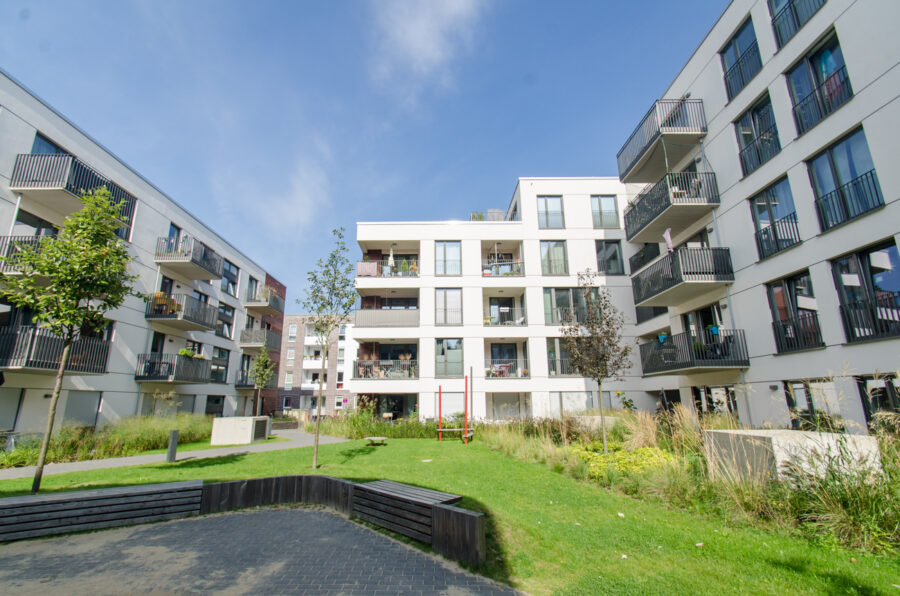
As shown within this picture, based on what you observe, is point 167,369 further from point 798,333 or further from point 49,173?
point 798,333

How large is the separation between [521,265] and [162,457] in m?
19.1

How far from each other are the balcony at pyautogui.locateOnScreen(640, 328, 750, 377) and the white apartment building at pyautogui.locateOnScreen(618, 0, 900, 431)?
6 cm

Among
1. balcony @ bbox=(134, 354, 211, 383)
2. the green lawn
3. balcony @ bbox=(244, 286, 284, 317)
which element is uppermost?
balcony @ bbox=(244, 286, 284, 317)

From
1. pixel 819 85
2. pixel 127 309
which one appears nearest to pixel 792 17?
pixel 819 85

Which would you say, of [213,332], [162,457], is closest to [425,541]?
[162,457]

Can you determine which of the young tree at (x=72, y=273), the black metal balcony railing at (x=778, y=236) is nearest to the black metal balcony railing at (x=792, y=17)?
the black metal balcony railing at (x=778, y=236)

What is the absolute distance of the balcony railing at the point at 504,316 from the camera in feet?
80.2

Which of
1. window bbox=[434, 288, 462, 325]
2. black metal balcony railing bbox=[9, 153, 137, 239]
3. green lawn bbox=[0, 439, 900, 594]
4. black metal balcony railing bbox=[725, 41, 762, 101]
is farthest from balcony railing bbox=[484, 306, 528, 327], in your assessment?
black metal balcony railing bbox=[9, 153, 137, 239]

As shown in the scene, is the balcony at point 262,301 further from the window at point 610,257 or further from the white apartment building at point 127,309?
the window at point 610,257

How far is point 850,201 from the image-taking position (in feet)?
33.4

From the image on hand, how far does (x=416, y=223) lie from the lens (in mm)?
25375

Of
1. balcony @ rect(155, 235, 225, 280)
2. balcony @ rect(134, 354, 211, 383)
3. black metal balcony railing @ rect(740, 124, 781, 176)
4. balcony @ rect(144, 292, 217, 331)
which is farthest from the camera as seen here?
balcony @ rect(155, 235, 225, 280)

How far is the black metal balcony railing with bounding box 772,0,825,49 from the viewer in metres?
11.2

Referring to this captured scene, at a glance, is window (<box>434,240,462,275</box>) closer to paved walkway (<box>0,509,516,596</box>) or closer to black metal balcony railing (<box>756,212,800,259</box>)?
black metal balcony railing (<box>756,212,800,259</box>)
